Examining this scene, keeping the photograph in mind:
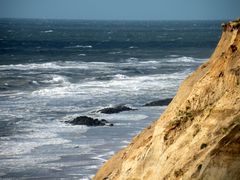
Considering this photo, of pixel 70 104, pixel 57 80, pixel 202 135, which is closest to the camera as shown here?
pixel 202 135

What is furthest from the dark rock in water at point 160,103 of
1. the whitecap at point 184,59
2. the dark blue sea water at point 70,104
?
the whitecap at point 184,59

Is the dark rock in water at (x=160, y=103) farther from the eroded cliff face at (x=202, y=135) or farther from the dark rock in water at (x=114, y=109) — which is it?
the eroded cliff face at (x=202, y=135)

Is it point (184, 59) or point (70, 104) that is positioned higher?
point (70, 104)

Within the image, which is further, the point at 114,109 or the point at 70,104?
the point at 70,104

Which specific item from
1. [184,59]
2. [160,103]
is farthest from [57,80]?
[184,59]

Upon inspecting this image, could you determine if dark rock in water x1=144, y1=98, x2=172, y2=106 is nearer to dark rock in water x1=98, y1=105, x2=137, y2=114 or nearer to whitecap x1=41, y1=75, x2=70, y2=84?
dark rock in water x1=98, y1=105, x2=137, y2=114

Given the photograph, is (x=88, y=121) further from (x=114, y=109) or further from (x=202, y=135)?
(x=202, y=135)

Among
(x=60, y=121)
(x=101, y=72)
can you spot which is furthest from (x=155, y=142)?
(x=101, y=72)

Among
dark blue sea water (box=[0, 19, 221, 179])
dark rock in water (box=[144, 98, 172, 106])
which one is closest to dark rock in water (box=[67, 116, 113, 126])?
dark blue sea water (box=[0, 19, 221, 179])

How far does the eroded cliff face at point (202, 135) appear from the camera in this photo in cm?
1218

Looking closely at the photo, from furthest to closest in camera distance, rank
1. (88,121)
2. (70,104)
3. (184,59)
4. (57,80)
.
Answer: (184,59) < (57,80) < (70,104) < (88,121)

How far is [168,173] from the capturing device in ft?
42.6

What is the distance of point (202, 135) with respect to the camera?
12984mm

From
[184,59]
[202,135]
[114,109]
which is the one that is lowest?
[184,59]
